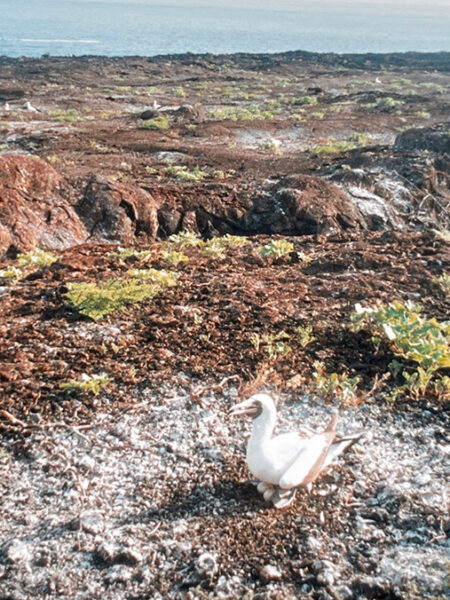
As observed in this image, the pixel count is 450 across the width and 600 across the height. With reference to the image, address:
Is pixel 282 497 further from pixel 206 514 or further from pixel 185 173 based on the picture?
pixel 185 173

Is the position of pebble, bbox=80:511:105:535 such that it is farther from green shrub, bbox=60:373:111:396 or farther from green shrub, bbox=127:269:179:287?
green shrub, bbox=127:269:179:287

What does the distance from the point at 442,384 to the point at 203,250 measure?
3795 mm

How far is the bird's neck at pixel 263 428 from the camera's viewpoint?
12.3ft

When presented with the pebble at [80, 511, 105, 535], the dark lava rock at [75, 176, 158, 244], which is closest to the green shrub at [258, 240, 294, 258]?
the dark lava rock at [75, 176, 158, 244]

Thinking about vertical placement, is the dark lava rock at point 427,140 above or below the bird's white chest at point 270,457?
above

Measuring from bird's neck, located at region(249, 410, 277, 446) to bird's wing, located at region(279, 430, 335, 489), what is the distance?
20 centimetres

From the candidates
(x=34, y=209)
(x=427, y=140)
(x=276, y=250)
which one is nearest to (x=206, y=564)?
(x=276, y=250)

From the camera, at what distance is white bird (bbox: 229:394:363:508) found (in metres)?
3.65

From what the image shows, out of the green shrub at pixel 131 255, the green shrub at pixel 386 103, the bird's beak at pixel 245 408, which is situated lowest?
the green shrub at pixel 131 255

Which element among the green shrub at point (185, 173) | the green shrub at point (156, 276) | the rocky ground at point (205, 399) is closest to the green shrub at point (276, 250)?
the rocky ground at point (205, 399)

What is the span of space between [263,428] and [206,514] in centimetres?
58

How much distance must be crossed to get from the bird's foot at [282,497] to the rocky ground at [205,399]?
75 mm

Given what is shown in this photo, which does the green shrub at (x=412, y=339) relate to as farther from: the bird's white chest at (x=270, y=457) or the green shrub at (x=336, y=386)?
the bird's white chest at (x=270, y=457)

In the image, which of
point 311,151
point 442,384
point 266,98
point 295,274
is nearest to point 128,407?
point 442,384
